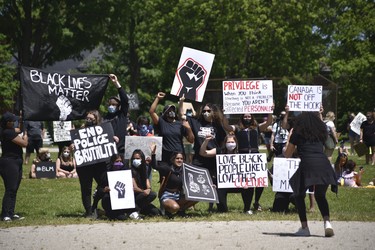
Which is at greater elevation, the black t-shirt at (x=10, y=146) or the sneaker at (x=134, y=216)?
the black t-shirt at (x=10, y=146)

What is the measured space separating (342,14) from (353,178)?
36044mm

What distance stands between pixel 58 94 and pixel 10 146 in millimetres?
1562

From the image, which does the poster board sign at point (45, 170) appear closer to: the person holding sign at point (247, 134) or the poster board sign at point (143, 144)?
the poster board sign at point (143, 144)

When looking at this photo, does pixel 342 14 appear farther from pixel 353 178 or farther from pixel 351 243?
pixel 351 243

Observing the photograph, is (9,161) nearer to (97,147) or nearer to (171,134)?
(97,147)

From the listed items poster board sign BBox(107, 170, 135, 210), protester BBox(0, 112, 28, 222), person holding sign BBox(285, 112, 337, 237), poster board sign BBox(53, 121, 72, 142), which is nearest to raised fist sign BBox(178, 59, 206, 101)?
poster board sign BBox(107, 170, 135, 210)

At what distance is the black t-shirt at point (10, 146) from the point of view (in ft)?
46.1

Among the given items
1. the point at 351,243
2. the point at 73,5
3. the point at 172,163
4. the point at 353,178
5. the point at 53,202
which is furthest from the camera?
the point at 73,5

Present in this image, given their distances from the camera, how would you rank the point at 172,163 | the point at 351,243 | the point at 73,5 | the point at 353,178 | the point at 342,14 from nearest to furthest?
the point at 351,243
the point at 172,163
the point at 353,178
the point at 73,5
the point at 342,14

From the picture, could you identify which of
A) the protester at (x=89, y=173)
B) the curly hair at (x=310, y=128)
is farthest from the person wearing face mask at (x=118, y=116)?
the curly hair at (x=310, y=128)

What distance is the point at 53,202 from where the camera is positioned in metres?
17.1

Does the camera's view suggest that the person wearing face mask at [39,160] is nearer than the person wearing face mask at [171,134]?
No

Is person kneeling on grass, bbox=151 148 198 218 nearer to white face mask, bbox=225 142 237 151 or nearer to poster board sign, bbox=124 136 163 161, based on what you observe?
poster board sign, bbox=124 136 163 161

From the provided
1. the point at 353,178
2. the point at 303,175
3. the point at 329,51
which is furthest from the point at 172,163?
the point at 329,51
